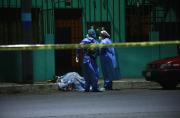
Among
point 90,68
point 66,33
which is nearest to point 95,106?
point 90,68

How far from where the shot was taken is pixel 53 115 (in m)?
10.8

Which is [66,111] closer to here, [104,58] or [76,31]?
[104,58]

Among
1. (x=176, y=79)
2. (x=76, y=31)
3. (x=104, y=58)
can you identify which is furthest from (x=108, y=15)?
(x=176, y=79)

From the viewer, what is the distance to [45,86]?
Result: 56.2ft

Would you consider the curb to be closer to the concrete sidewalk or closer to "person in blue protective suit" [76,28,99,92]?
the concrete sidewalk

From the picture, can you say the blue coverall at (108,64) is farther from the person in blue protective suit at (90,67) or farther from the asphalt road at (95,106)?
the asphalt road at (95,106)

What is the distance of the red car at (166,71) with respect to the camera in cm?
1633

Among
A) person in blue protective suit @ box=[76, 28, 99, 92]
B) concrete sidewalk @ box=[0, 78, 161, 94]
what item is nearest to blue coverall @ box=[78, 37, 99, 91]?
person in blue protective suit @ box=[76, 28, 99, 92]

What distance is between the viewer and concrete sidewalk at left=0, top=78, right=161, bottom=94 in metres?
16.8

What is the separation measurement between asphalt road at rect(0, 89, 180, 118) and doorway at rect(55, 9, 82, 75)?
4756 millimetres

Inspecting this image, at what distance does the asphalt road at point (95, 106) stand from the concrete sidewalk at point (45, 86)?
215 cm

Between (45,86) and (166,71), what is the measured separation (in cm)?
338

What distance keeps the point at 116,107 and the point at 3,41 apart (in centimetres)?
781

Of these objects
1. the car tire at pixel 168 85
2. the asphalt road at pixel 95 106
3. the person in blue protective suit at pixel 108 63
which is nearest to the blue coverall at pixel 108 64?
the person in blue protective suit at pixel 108 63
